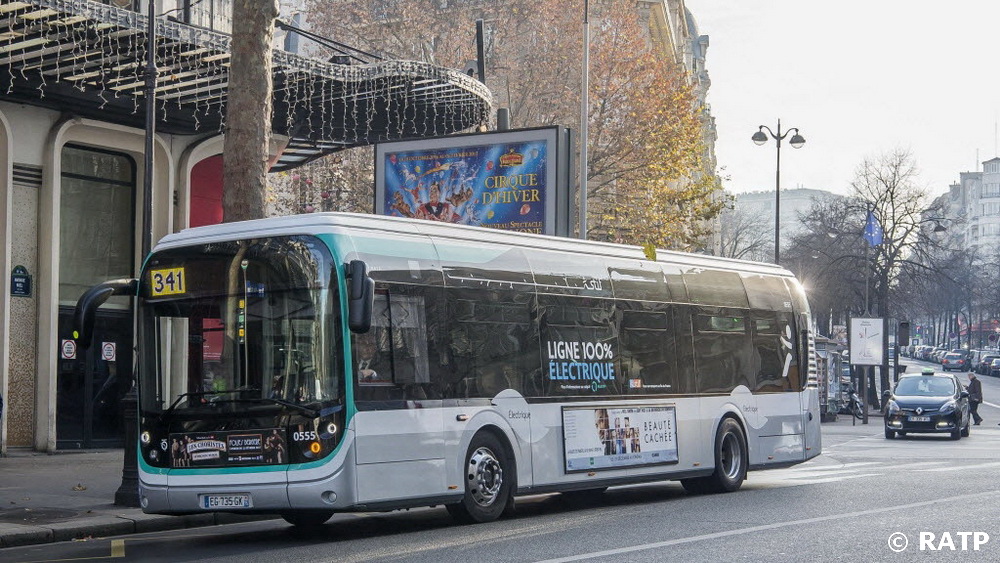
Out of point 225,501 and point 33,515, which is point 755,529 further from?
point 33,515

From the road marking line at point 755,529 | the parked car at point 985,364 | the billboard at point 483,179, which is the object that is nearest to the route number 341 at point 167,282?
the road marking line at point 755,529

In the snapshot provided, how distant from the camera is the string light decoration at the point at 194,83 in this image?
19.7m

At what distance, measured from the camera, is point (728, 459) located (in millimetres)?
18703

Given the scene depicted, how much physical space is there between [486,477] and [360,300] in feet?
9.82

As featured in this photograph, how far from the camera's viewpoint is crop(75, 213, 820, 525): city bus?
40.7 feet

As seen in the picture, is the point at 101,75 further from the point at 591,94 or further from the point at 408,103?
the point at 591,94

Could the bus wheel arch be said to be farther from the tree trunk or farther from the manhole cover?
the tree trunk

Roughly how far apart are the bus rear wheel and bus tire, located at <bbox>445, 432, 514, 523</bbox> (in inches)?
187

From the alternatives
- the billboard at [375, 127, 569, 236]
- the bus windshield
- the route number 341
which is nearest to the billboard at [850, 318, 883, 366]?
the billboard at [375, 127, 569, 236]

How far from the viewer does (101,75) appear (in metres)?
21.9

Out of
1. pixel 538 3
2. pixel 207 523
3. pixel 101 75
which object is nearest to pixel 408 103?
pixel 101 75

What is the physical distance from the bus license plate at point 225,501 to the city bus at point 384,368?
0.08 ft

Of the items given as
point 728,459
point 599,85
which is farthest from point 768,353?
point 599,85

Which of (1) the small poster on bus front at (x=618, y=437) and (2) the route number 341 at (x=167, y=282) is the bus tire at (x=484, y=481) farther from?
(2) the route number 341 at (x=167, y=282)
